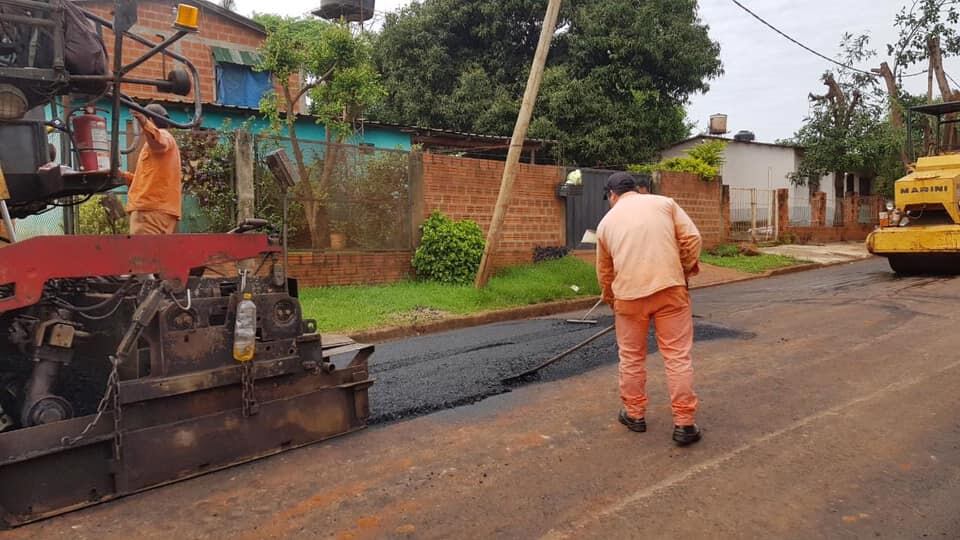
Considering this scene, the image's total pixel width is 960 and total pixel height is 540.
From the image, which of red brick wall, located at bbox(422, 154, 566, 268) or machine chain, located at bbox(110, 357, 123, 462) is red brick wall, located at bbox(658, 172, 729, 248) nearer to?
red brick wall, located at bbox(422, 154, 566, 268)

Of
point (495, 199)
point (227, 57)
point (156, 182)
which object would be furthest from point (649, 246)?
point (227, 57)

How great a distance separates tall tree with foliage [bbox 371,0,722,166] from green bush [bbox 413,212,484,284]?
27.2ft

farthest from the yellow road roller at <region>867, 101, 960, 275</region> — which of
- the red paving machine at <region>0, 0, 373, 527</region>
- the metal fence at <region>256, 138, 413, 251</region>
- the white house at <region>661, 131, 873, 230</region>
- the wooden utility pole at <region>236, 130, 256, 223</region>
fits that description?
the white house at <region>661, 131, 873, 230</region>

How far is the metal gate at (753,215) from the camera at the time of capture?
19.2 metres

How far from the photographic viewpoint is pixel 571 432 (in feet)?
14.3

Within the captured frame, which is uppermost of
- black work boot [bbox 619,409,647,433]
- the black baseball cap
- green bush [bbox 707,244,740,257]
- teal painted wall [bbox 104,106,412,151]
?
teal painted wall [bbox 104,106,412,151]

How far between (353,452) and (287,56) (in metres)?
8.33

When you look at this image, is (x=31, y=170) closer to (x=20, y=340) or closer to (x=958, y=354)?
(x=20, y=340)

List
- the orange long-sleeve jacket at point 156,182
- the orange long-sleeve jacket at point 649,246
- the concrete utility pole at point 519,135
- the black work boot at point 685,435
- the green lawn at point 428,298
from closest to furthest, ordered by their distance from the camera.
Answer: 1. the black work boot at point 685,435
2. the orange long-sleeve jacket at point 649,246
3. the orange long-sleeve jacket at point 156,182
4. the green lawn at point 428,298
5. the concrete utility pole at point 519,135

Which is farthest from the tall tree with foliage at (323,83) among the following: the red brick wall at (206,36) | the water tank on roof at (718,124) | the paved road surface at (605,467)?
the water tank on roof at (718,124)

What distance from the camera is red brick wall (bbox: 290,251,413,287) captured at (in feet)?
32.6

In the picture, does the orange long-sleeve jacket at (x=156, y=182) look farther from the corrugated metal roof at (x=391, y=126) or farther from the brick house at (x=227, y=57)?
the brick house at (x=227, y=57)

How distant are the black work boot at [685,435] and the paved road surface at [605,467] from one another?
0.22 ft

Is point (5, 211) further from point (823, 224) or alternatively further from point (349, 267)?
point (823, 224)
